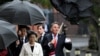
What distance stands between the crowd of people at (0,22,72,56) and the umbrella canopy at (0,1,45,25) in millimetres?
161

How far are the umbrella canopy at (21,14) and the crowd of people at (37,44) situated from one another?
161mm

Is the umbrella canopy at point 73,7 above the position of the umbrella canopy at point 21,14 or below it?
above

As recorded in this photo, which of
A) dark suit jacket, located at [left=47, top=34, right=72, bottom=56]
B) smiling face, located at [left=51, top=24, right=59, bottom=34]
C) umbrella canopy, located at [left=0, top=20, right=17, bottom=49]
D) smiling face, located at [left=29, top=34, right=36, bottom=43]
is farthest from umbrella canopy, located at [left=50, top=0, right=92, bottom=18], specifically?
dark suit jacket, located at [left=47, top=34, right=72, bottom=56]

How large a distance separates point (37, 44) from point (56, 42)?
1056 mm

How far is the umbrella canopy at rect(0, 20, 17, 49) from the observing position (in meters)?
9.70

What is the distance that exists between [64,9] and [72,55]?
20.0ft

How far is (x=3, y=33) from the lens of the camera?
9.77 m

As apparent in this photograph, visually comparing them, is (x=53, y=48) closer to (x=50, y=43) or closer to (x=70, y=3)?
(x=50, y=43)

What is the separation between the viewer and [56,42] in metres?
11.8

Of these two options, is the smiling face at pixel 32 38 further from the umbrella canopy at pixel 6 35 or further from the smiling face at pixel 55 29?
the smiling face at pixel 55 29

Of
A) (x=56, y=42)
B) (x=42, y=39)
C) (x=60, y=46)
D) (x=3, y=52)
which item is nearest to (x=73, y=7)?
(x=3, y=52)

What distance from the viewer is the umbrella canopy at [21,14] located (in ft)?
36.9

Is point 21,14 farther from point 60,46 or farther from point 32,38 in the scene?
point 60,46

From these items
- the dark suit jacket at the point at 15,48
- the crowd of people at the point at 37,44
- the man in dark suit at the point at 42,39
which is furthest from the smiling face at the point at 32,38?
A: the man in dark suit at the point at 42,39
